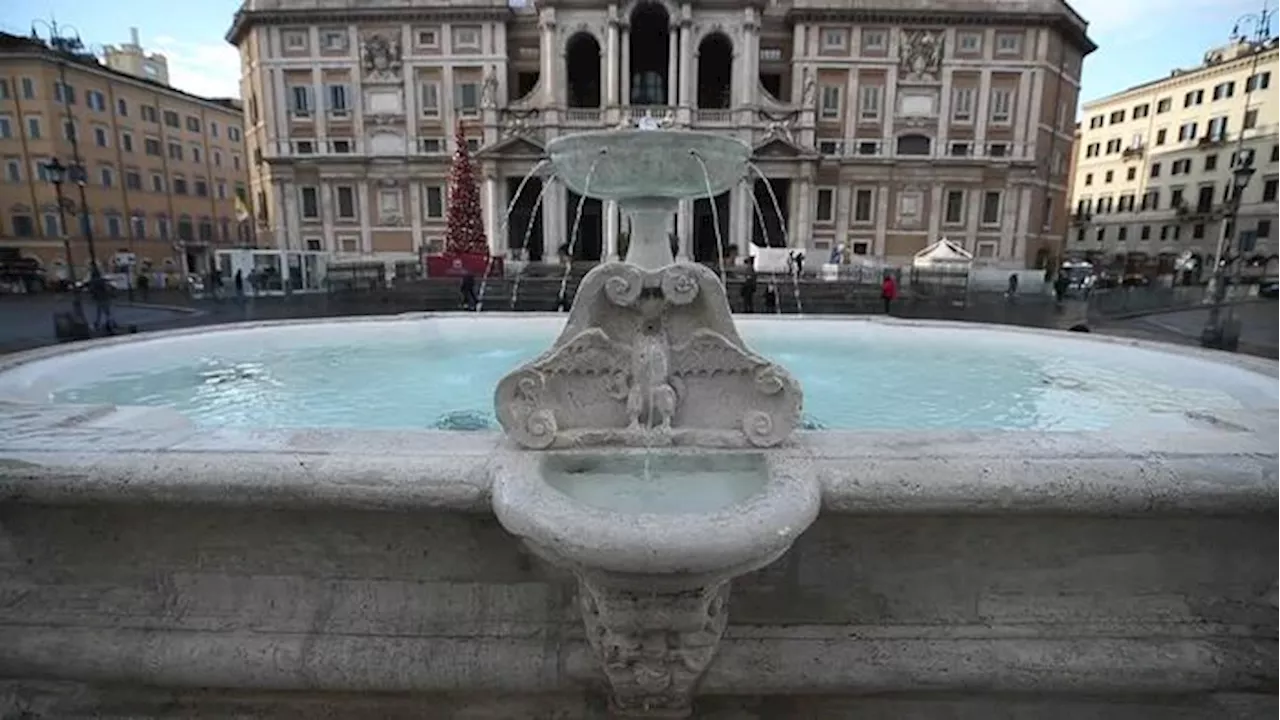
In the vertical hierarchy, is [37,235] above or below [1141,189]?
below

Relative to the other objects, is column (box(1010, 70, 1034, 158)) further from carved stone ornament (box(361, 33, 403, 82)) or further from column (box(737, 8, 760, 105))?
carved stone ornament (box(361, 33, 403, 82))

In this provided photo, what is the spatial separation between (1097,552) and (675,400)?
144 cm

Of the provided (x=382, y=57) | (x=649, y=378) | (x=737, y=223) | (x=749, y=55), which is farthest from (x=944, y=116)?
(x=649, y=378)

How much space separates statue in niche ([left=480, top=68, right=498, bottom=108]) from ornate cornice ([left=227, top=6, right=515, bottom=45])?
2.78 metres

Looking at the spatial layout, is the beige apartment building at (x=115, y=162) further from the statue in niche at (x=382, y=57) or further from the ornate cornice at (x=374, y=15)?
the statue in niche at (x=382, y=57)

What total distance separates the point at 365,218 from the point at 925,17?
103ft

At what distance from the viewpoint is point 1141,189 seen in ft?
160

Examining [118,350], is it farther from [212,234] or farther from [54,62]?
[212,234]

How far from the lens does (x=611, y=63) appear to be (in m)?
30.5

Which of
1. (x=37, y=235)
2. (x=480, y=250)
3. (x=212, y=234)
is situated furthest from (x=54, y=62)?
(x=480, y=250)

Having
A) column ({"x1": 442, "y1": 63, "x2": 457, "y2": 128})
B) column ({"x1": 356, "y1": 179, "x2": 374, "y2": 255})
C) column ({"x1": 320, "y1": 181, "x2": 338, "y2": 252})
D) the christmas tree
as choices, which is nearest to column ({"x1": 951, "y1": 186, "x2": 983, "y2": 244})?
the christmas tree

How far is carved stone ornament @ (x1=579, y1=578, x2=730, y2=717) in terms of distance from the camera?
175 cm

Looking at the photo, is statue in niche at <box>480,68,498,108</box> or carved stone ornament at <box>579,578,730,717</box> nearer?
carved stone ornament at <box>579,578,730,717</box>

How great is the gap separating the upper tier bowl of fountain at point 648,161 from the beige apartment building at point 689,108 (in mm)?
24836
